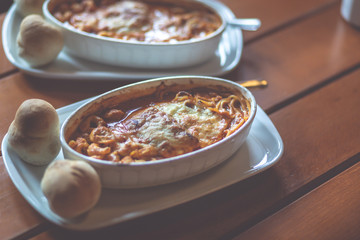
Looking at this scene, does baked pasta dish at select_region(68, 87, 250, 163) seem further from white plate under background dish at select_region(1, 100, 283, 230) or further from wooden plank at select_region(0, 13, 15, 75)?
wooden plank at select_region(0, 13, 15, 75)

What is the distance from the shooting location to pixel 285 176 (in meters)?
1.14

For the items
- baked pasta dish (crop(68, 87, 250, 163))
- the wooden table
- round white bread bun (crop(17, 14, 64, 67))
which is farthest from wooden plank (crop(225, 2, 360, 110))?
round white bread bun (crop(17, 14, 64, 67))

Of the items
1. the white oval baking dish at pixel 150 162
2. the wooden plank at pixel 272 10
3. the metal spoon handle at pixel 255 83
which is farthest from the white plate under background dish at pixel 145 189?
the wooden plank at pixel 272 10

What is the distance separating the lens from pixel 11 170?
103cm

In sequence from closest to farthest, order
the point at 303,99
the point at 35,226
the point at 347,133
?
the point at 35,226, the point at 347,133, the point at 303,99

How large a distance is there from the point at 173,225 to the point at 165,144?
0.18m

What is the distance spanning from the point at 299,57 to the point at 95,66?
2.28ft

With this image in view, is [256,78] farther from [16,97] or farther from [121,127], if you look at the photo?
[16,97]

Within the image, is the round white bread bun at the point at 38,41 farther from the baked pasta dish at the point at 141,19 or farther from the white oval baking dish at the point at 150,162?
the white oval baking dish at the point at 150,162

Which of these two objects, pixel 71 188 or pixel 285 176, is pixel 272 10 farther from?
pixel 71 188

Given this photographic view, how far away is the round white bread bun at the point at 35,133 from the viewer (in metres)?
1.03

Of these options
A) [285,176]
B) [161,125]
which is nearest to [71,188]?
[161,125]

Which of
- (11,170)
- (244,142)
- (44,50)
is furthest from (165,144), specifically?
(44,50)

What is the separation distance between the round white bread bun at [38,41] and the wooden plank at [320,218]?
31.1 inches
